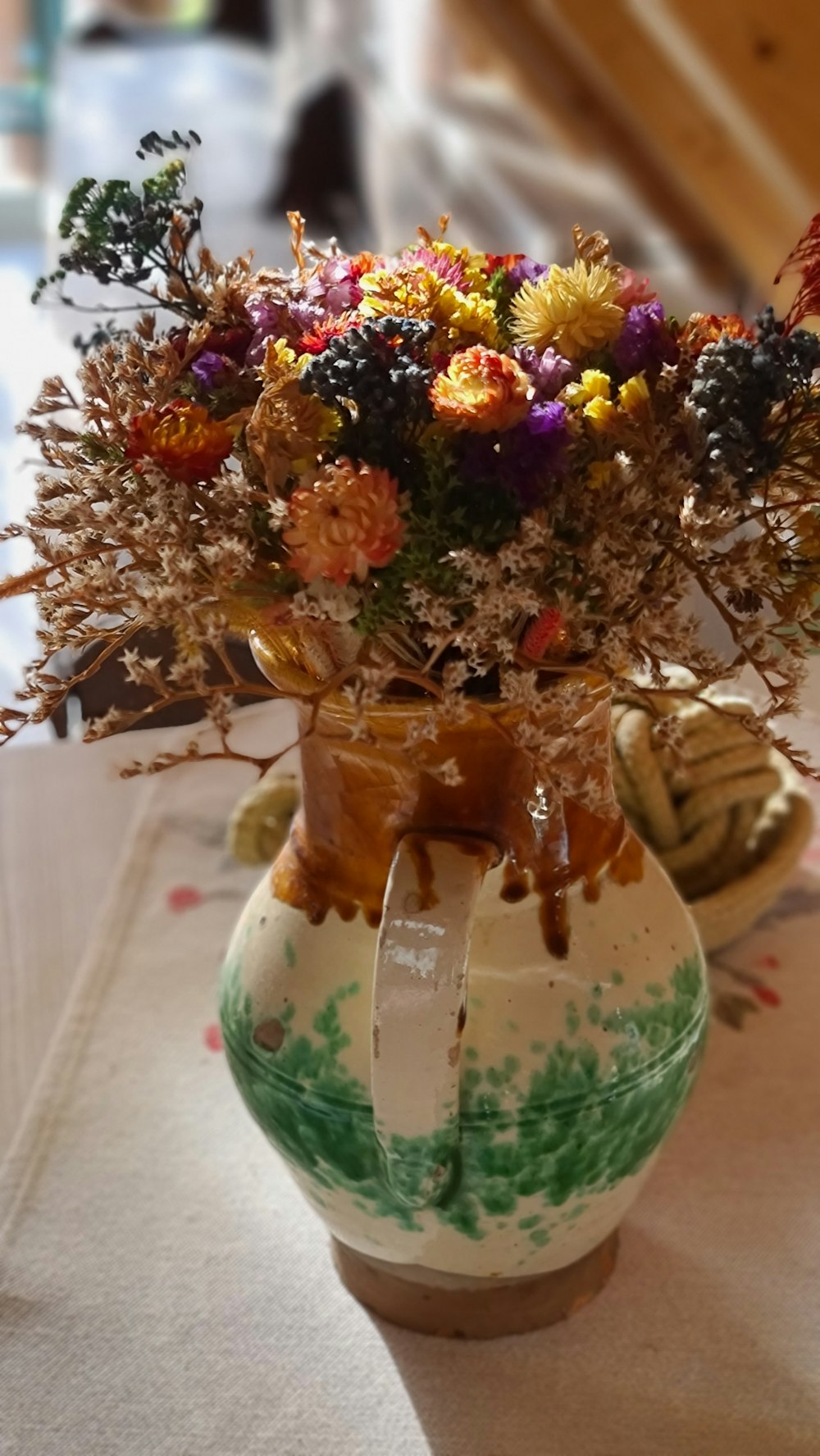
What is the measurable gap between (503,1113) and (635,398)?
0.28 metres

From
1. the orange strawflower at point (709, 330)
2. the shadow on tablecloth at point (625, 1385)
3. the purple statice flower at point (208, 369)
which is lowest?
the shadow on tablecloth at point (625, 1385)

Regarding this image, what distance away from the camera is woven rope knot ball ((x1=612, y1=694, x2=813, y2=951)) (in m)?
0.79

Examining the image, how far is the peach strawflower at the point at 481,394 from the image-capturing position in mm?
413

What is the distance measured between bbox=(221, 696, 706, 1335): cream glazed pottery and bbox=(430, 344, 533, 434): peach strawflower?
0.35 ft

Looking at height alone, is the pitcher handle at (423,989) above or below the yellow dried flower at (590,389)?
below

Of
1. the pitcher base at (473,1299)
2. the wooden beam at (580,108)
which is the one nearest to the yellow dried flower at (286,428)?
the pitcher base at (473,1299)

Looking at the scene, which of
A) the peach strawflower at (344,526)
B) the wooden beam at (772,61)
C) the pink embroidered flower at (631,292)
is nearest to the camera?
the peach strawflower at (344,526)

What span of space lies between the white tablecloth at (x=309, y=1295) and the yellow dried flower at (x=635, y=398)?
0.42 meters

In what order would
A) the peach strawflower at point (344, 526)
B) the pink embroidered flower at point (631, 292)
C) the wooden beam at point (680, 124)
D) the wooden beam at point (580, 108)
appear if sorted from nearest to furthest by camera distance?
1. the peach strawflower at point (344, 526)
2. the pink embroidered flower at point (631, 292)
3. the wooden beam at point (680, 124)
4. the wooden beam at point (580, 108)

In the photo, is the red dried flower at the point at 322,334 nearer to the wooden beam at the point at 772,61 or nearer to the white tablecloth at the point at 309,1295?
the white tablecloth at the point at 309,1295

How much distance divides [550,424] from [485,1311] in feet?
1.33

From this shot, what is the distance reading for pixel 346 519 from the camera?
0.40 m

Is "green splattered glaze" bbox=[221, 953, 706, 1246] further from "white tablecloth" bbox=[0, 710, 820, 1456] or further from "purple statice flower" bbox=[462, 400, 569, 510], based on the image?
"purple statice flower" bbox=[462, 400, 569, 510]

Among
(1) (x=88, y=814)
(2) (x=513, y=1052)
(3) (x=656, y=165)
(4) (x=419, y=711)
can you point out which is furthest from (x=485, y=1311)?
(3) (x=656, y=165)
